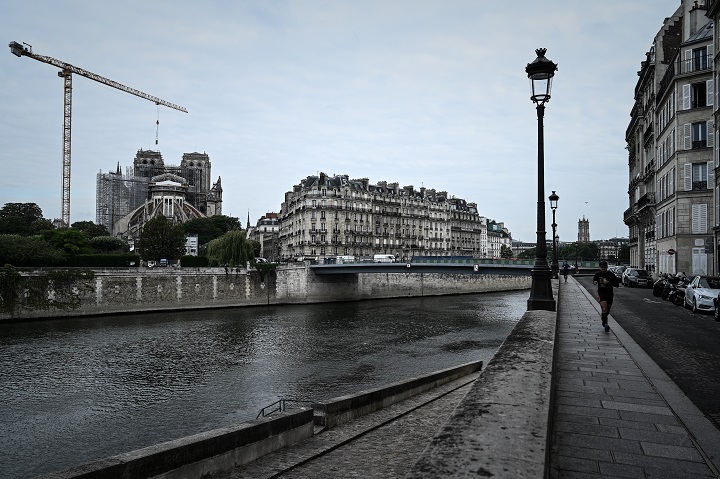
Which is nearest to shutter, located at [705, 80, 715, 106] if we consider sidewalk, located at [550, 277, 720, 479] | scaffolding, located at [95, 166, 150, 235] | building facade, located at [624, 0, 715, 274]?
building facade, located at [624, 0, 715, 274]

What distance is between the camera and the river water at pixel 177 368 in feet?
50.3

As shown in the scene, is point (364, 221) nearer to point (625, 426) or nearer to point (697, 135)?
point (697, 135)

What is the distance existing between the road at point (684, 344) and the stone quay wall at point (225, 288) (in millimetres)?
40890

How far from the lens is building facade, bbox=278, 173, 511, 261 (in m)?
96.6

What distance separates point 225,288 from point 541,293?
152 feet

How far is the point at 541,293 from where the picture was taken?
13.2 m

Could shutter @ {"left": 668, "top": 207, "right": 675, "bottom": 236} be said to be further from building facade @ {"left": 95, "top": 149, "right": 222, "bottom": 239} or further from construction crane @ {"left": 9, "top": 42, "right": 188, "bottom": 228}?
building facade @ {"left": 95, "top": 149, "right": 222, "bottom": 239}

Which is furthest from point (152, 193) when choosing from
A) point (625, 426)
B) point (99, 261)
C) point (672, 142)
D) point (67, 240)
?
point (625, 426)

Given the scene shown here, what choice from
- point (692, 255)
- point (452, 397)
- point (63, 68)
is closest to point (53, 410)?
point (452, 397)

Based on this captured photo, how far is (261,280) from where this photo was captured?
58562 millimetres

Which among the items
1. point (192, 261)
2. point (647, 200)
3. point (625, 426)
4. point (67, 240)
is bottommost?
point (625, 426)

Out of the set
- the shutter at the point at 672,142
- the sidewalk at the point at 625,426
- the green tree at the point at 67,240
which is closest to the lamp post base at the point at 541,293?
the sidewalk at the point at 625,426

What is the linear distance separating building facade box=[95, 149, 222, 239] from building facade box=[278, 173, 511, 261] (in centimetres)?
4541

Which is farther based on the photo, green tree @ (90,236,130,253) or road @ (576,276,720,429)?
green tree @ (90,236,130,253)
